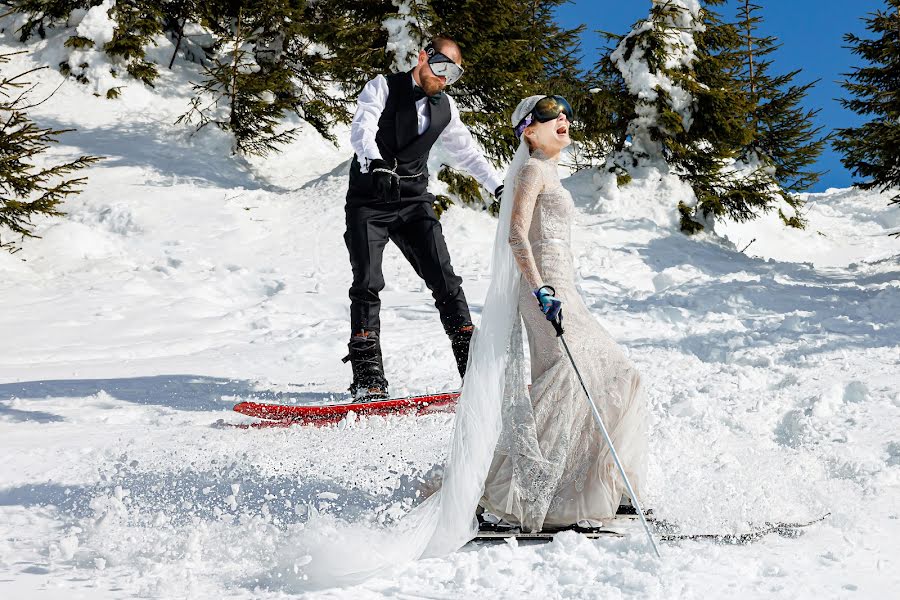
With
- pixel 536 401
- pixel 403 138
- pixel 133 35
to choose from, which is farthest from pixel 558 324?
pixel 133 35

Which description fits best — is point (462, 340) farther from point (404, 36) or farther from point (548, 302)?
point (404, 36)

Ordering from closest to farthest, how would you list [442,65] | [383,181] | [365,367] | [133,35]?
[383,181] < [442,65] < [365,367] < [133,35]

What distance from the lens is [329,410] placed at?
4.89m

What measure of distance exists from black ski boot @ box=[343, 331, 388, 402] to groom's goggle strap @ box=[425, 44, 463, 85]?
1.83m

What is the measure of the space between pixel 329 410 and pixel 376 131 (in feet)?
6.06

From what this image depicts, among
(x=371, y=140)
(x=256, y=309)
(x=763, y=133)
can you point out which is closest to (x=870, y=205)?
(x=763, y=133)

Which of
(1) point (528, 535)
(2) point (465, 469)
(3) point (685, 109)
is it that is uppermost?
(3) point (685, 109)

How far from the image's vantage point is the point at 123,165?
13680 mm

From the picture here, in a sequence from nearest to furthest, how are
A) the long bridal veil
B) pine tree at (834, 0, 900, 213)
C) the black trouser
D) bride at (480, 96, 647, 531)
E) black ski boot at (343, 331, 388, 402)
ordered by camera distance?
1. the long bridal veil
2. bride at (480, 96, 647, 531)
3. the black trouser
4. black ski boot at (343, 331, 388, 402)
5. pine tree at (834, 0, 900, 213)

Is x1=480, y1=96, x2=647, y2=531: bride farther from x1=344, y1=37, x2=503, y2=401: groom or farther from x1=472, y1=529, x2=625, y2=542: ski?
x1=344, y1=37, x2=503, y2=401: groom

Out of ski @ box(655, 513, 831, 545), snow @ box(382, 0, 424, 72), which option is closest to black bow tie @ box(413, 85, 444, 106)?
ski @ box(655, 513, 831, 545)

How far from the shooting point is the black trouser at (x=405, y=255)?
16.8ft

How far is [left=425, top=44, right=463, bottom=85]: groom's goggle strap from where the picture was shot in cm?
473

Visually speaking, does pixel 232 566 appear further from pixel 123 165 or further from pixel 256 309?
pixel 123 165
